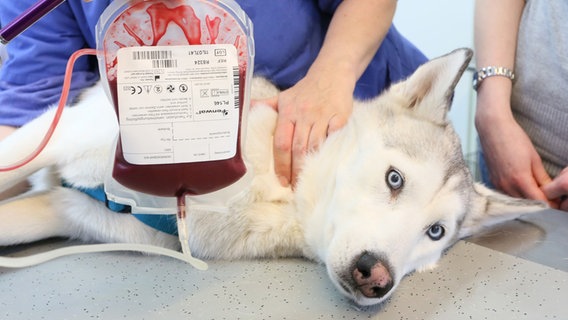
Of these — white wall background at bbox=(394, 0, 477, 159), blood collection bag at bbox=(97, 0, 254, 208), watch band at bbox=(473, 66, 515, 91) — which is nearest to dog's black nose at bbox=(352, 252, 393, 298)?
blood collection bag at bbox=(97, 0, 254, 208)

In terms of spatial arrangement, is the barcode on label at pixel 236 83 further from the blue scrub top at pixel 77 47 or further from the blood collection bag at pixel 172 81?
the blue scrub top at pixel 77 47

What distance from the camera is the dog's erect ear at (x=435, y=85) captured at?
863mm

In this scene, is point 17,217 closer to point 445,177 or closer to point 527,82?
point 445,177

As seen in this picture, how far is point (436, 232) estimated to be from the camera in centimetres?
86

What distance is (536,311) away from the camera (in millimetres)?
697

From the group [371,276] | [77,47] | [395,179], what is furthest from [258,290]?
[77,47]

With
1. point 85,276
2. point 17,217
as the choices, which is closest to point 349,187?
point 85,276

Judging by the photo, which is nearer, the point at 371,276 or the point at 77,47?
the point at 371,276

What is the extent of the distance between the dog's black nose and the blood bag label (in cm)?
27

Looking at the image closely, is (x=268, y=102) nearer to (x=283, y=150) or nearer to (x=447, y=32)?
(x=283, y=150)

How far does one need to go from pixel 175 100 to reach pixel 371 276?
354 millimetres

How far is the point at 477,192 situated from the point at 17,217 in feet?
2.68

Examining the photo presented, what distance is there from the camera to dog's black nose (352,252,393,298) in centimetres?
70

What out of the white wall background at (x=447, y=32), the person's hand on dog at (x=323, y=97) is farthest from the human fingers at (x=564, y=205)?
the white wall background at (x=447, y=32)
